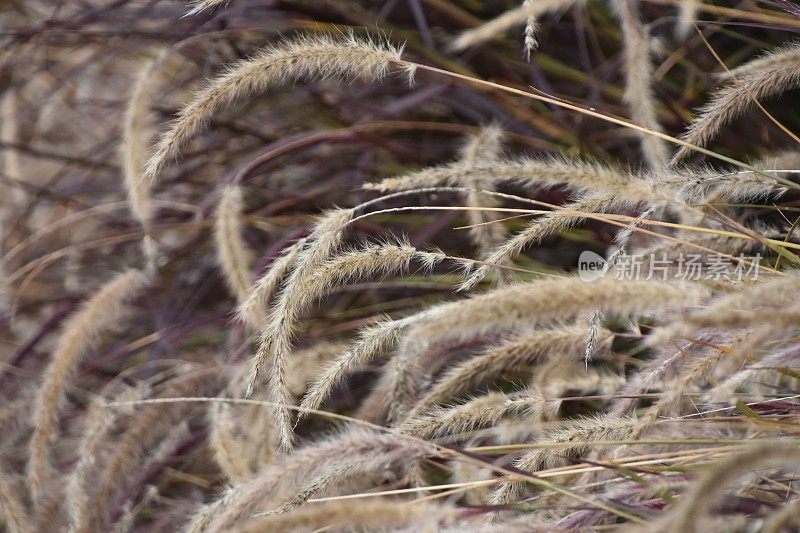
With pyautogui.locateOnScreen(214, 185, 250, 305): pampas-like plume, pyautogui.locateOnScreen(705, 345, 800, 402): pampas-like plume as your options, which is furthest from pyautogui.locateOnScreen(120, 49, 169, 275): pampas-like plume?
pyautogui.locateOnScreen(705, 345, 800, 402): pampas-like plume

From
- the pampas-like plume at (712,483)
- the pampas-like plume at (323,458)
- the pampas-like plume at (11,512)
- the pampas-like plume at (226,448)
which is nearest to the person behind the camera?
the pampas-like plume at (712,483)

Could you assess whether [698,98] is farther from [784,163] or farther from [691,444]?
[691,444]

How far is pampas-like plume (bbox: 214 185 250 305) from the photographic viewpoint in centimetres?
178

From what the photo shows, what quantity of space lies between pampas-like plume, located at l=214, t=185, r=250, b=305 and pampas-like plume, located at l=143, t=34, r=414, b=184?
25 centimetres

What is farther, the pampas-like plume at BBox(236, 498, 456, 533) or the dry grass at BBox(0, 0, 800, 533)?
the dry grass at BBox(0, 0, 800, 533)

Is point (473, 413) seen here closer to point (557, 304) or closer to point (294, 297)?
point (294, 297)

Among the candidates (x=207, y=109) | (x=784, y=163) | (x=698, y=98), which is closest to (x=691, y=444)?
(x=784, y=163)

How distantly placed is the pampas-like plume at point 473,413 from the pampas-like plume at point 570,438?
76 mm

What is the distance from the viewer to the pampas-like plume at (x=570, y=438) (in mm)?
1298

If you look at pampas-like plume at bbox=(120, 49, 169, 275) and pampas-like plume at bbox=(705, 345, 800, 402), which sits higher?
pampas-like plume at bbox=(120, 49, 169, 275)

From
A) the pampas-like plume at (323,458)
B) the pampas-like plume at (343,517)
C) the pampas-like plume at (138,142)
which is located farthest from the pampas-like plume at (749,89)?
the pampas-like plume at (138,142)

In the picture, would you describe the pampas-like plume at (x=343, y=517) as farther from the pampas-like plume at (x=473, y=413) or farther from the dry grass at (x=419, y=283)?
the pampas-like plume at (x=473, y=413)

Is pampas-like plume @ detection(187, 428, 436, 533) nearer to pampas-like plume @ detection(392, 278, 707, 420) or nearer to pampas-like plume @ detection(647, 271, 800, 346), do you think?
pampas-like plume @ detection(392, 278, 707, 420)

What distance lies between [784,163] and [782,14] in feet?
2.00
